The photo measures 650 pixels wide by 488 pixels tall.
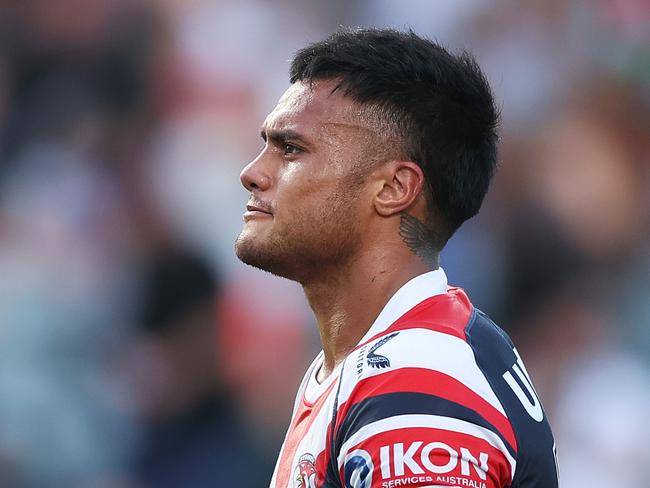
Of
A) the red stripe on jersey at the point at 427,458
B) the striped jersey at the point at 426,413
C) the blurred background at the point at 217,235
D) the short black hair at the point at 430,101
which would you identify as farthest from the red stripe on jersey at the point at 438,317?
the blurred background at the point at 217,235

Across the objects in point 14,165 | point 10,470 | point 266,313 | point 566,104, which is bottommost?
point 10,470

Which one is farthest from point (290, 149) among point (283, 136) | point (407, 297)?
point (407, 297)

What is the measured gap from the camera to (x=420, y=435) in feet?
7.73

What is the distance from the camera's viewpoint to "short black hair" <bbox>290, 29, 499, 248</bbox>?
2941 millimetres

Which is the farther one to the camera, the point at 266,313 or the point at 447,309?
the point at 266,313

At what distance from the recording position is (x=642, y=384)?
595 cm

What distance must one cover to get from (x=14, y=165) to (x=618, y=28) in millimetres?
4011

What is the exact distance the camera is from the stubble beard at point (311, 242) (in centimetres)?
292

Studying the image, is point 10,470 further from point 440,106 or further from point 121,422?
point 440,106

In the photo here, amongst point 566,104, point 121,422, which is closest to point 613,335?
point 566,104

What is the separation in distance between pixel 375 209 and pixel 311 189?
7.2 inches

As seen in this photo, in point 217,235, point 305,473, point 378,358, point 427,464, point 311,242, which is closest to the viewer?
point 427,464

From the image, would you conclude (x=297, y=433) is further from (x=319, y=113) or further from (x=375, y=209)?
(x=319, y=113)

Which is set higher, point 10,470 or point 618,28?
point 618,28
